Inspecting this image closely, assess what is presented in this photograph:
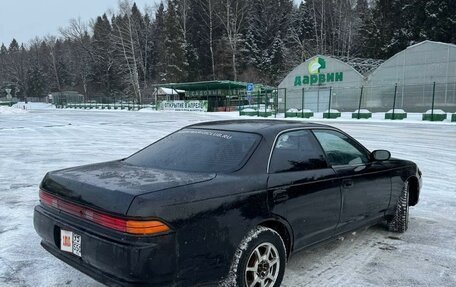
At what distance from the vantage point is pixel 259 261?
3.29 m

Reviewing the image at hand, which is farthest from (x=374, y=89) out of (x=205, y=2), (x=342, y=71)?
(x=205, y=2)

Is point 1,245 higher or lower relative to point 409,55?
lower

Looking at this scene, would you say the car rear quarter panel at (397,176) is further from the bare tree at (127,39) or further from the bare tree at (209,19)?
the bare tree at (209,19)

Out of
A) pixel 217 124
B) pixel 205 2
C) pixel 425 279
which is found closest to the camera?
pixel 425 279

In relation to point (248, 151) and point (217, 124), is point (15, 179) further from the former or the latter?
point (248, 151)

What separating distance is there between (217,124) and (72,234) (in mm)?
1890

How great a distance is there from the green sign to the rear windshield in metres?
35.0

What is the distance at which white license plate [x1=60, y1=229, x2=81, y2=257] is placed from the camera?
3074 millimetres

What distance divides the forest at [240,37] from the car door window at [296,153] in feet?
151

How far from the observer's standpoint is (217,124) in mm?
4391

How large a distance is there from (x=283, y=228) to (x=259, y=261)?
0.40m

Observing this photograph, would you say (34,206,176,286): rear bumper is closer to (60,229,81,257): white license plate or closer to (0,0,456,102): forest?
(60,229,81,257): white license plate

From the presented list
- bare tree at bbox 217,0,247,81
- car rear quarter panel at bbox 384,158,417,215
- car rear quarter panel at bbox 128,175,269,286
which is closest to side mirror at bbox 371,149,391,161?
car rear quarter panel at bbox 384,158,417,215

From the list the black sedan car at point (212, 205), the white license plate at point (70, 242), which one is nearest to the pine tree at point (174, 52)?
the black sedan car at point (212, 205)
